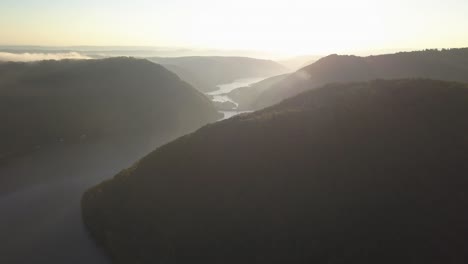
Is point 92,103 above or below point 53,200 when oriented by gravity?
above

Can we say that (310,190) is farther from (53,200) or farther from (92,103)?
(92,103)

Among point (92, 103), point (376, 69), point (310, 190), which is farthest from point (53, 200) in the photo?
point (376, 69)

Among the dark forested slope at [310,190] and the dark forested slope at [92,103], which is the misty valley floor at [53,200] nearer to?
the dark forested slope at [310,190]

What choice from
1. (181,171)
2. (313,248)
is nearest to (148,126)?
(181,171)

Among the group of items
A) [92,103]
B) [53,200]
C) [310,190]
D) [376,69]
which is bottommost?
[53,200]

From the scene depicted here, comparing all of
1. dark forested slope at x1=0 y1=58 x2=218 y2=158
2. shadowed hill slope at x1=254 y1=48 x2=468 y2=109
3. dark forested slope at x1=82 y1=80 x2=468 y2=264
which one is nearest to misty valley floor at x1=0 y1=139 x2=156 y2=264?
dark forested slope at x1=82 y1=80 x2=468 y2=264

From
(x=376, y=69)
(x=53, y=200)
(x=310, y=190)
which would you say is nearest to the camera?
(x=310, y=190)

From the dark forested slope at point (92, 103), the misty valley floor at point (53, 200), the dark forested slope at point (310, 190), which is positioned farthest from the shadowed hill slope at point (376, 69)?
the dark forested slope at point (310, 190)

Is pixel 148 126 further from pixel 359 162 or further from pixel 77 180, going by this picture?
pixel 359 162
